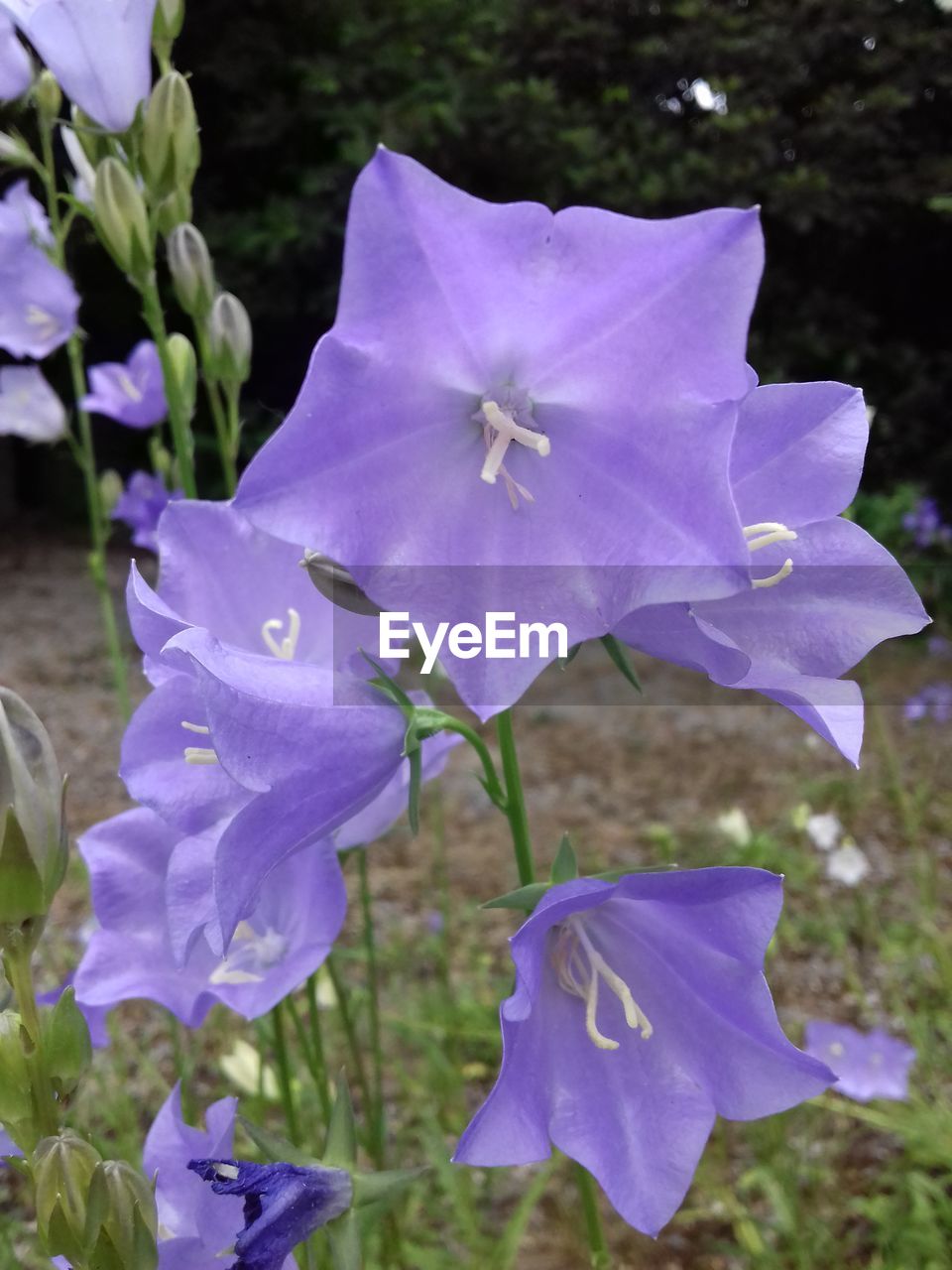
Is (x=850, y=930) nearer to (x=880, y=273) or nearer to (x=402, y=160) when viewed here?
(x=402, y=160)

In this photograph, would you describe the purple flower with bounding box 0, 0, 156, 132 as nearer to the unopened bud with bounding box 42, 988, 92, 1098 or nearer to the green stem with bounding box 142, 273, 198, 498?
the green stem with bounding box 142, 273, 198, 498

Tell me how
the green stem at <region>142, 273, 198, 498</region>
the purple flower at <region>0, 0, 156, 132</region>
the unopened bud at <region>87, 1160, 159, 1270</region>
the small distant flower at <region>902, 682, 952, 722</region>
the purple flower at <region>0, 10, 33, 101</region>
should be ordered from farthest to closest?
the small distant flower at <region>902, 682, 952, 722</region>
the purple flower at <region>0, 10, 33, 101</region>
the green stem at <region>142, 273, 198, 498</region>
the purple flower at <region>0, 0, 156, 132</region>
the unopened bud at <region>87, 1160, 159, 1270</region>

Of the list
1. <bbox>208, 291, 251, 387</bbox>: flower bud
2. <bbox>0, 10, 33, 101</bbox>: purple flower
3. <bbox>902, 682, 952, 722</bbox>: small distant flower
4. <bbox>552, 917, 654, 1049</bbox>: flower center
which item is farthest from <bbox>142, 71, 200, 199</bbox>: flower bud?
<bbox>902, 682, 952, 722</bbox>: small distant flower

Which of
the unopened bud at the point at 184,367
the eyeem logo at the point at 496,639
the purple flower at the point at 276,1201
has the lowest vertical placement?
the purple flower at the point at 276,1201

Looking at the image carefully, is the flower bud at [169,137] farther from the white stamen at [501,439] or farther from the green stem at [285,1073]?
the green stem at [285,1073]

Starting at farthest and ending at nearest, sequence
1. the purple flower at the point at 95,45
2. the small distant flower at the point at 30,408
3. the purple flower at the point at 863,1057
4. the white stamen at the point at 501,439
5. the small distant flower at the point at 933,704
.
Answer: the small distant flower at the point at 933,704, the small distant flower at the point at 30,408, the purple flower at the point at 863,1057, the purple flower at the point at 95,45, the white stamen at the point at 501,439

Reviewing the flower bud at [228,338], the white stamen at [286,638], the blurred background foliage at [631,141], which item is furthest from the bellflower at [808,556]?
the blurred background foliage at [631,141]

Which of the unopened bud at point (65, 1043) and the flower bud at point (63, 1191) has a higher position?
the unopened bud at point (65, 1043)
